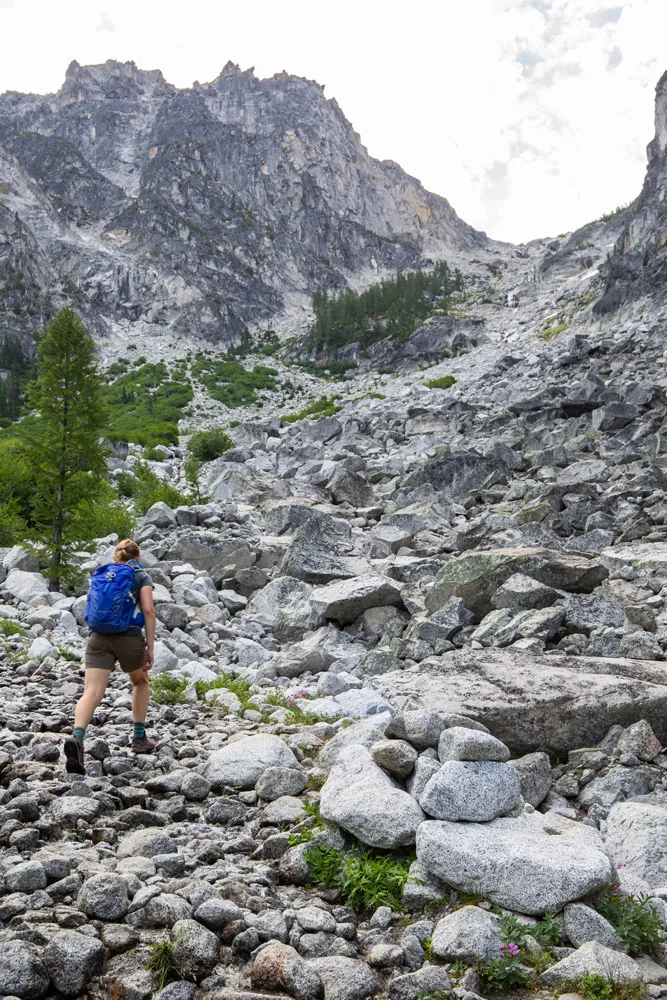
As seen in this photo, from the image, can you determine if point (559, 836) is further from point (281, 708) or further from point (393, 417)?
point (393, 417)

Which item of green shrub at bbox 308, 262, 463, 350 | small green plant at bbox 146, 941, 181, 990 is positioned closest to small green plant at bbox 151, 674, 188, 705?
small green plant at bbox 146, 941, 181, 990

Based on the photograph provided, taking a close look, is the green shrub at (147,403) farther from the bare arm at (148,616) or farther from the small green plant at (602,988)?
the small green plant at (602,988)

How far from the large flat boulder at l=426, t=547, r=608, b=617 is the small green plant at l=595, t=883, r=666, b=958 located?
6.97 meters

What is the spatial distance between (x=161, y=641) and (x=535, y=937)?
7493 mm

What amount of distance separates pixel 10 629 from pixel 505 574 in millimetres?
8223

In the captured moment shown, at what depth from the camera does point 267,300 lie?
120 m

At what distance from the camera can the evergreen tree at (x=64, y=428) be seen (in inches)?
556

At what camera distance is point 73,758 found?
5348 mm

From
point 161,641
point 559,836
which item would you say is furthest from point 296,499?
point 559,836

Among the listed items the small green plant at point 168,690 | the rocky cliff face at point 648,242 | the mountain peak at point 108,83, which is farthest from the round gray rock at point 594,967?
the mountain peak at point 108,83

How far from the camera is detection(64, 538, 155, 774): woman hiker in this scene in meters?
6.22

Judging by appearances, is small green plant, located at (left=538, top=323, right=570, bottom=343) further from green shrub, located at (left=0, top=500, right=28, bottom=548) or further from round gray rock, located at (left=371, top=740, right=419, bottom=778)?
round gray rock, located at (left=371, top=740, right=419, bottom=778)

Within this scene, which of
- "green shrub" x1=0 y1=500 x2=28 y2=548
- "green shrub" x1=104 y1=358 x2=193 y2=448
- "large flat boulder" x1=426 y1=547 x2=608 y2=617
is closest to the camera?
"large flat boulder" x1=426 y1=547 x2=608 y2=617

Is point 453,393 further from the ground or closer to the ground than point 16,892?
further from the ground
